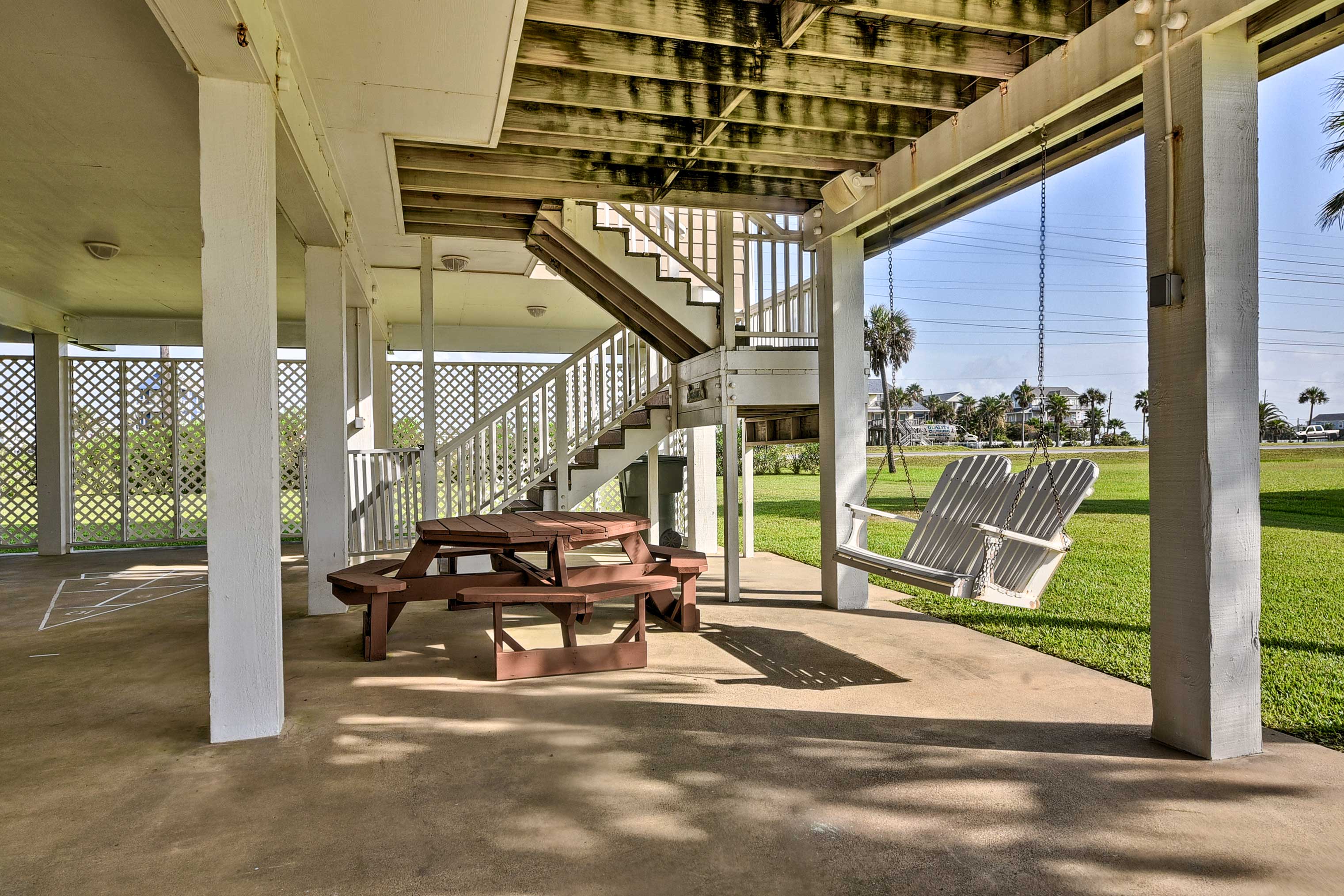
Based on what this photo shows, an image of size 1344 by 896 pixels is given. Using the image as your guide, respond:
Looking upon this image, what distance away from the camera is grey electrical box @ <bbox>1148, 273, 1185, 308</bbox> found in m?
2.94

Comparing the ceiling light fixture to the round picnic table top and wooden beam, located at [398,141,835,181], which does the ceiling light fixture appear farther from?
the round picnic table top

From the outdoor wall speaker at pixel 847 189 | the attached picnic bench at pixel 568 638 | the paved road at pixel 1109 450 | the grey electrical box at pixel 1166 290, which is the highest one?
the outdoor wall speaker at pixel 847 189

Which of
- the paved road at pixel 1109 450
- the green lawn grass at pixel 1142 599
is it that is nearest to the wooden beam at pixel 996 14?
the green lawn grass at pixel 1142 599

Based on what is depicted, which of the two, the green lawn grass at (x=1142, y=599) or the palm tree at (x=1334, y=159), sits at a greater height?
the palm tree at (x=1334, y=159)

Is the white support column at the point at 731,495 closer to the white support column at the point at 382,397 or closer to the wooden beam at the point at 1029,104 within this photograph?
the wooden beam at the point at 1029,104

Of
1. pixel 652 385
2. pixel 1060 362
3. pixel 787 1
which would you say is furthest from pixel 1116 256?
pixel 787 1

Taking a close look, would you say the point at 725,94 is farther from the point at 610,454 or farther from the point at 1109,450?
the point at 1109,450

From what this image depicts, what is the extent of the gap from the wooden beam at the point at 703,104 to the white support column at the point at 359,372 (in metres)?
4.34

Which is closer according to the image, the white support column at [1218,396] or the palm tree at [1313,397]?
the white support column at [1218,396]

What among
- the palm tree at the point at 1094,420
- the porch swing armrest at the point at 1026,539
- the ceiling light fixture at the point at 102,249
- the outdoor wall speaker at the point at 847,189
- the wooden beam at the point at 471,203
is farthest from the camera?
the palm tree at the point at 1094,420

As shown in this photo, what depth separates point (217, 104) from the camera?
3.02m

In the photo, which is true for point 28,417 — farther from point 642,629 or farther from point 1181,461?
point 1181,461

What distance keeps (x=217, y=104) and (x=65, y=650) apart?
148 inches

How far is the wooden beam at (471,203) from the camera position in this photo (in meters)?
5.77
